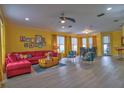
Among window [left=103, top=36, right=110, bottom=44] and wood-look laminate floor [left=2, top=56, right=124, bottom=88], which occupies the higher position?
window [left=103, top=36, right=110, bottom=44]

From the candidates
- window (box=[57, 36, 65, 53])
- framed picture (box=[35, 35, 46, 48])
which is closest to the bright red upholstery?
framed picture (box=[35, 35, 46, 48])

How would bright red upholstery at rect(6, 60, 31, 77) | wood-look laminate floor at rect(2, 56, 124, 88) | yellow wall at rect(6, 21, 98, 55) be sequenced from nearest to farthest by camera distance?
wood-look laminate floor at rect(2, 56, 124, 88)
bright red upholstery at rect(6, 60, 31, 77)
yellow wall at rect(6, 21, 98, 55)

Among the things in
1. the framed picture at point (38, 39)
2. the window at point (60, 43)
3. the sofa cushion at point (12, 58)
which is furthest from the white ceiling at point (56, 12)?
the window at point (60, 43)

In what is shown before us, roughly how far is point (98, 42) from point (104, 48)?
0.90 meters

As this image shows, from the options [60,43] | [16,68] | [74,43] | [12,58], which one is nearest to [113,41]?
[74,43]

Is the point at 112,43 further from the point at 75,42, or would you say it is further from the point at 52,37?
the point at 52,37

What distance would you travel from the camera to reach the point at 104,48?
509 inches

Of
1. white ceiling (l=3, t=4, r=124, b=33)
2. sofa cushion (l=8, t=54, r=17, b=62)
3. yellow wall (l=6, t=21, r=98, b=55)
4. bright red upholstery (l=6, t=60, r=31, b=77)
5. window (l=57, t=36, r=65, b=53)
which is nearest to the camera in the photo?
white ceiling (l=3, t=4, r=124, b=33)

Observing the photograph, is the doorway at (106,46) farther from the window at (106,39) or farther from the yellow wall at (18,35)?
the yellow wall at (18,35)

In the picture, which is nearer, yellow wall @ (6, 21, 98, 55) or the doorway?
yellow wall @ (6, 21, 98, 55)

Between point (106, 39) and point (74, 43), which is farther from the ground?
point (106, 39)

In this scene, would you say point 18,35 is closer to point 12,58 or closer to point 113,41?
point 12,58

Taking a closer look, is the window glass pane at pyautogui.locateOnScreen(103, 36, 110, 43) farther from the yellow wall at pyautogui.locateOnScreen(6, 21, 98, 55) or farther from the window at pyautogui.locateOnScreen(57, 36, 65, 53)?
the yellow wall at pyautogui.locateOnScreen(6, 21, 98, 55)

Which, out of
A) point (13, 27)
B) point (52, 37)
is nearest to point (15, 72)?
point (13, 27)
